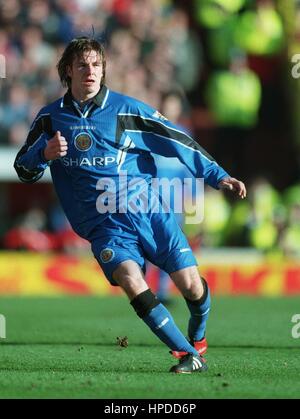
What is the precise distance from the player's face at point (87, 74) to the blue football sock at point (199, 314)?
1.50m

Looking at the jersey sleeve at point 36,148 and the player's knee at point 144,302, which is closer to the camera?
the player's knee at point 144,302

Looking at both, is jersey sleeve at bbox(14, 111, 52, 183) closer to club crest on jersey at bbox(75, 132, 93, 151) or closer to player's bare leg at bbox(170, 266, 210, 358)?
club crest on jersey at bbox(75, 132, 93, 151)

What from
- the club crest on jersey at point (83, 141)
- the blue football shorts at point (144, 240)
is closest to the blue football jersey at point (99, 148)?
the club crest on jersey at point (83, 141)

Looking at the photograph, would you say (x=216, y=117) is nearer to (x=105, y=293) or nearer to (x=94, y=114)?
(x=105, y=293)

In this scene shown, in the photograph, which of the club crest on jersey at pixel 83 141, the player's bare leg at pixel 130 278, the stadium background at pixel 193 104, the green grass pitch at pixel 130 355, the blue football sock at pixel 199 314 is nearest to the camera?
the green grass pitch at pixel 130 355

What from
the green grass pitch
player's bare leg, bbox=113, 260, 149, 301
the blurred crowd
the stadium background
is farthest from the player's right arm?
the blurred crowd

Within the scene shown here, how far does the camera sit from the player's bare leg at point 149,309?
259 inches

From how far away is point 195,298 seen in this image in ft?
23.1

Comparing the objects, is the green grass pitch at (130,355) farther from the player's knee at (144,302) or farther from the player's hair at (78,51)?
the player's hair at (78,51)

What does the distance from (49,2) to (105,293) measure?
500 centimetres

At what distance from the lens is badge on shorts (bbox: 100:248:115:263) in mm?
6660

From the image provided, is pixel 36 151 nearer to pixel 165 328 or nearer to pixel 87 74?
pixel 87 74

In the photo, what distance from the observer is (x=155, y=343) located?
873 cm
